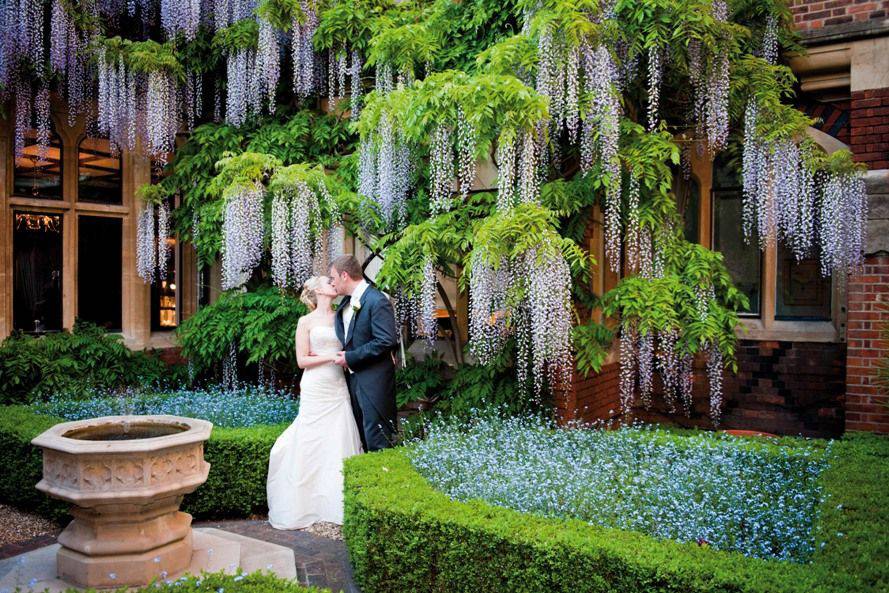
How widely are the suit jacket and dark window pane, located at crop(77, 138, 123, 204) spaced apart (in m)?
4.82

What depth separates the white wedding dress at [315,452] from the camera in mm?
5215

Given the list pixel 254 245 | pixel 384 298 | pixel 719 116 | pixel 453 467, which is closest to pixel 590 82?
→ pixel 719 116

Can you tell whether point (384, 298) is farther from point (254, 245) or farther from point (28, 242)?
point (28, 242)

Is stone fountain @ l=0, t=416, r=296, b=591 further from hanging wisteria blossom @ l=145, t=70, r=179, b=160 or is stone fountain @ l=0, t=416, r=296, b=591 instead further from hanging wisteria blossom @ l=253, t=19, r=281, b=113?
hanging wisteria blossom @ l=253, t=19, r=281, b=113

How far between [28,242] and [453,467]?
6.10m

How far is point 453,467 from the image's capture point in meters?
4.57

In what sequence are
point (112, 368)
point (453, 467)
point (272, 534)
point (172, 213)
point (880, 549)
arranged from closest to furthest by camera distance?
1. point (880, 549)
2. point (453, 467)
3. point (272, 534)
4. point (112, 368)
5. point (172, 213)

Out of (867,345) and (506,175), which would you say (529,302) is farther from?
(867,345)

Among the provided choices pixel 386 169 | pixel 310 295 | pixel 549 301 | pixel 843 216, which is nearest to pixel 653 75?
pixel 843 216

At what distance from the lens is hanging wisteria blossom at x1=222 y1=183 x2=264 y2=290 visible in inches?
262

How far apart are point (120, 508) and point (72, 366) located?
13.7 feet

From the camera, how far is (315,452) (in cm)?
527

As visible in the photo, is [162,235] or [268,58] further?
[162,235]

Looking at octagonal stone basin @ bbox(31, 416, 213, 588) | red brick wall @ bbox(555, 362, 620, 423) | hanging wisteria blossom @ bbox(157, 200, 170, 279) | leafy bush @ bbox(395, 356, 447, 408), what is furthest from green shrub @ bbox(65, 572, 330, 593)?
hanging wisteria blossom @ bbox(157, 200, 170, 279)
